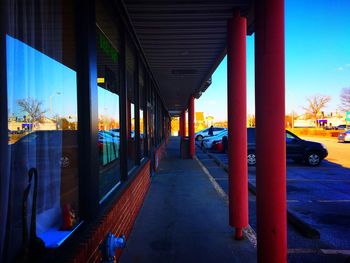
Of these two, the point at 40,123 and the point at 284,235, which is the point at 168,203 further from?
the point at 40,123

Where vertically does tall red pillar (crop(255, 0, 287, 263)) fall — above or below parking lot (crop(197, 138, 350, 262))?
above

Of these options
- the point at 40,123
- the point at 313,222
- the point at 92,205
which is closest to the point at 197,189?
the point at 313,222

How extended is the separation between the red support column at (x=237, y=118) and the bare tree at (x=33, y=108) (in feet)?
11.0

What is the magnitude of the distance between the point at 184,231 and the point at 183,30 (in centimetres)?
351

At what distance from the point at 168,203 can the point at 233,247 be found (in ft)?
8.98

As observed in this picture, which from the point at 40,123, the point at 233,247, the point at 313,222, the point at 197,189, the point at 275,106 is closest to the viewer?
the point at 40,123

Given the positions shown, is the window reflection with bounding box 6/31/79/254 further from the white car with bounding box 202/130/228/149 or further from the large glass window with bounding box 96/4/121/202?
the white car with bounding box 202/130/228/149

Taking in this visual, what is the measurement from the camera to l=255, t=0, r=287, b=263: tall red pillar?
11.3 ft

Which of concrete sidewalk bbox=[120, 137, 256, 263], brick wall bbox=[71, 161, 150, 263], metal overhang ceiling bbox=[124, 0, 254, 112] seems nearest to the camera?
brick wall bbox=[71, 161, 150, 263]

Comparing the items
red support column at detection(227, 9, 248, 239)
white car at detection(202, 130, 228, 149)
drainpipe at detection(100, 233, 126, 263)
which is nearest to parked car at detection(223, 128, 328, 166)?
white car at detection(202, 130, 228, 149)

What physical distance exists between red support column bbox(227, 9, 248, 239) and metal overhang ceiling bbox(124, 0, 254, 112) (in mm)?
367

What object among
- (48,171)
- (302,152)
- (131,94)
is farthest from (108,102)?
(302,152)

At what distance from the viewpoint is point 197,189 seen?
8781mm

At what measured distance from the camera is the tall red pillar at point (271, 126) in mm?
3457
